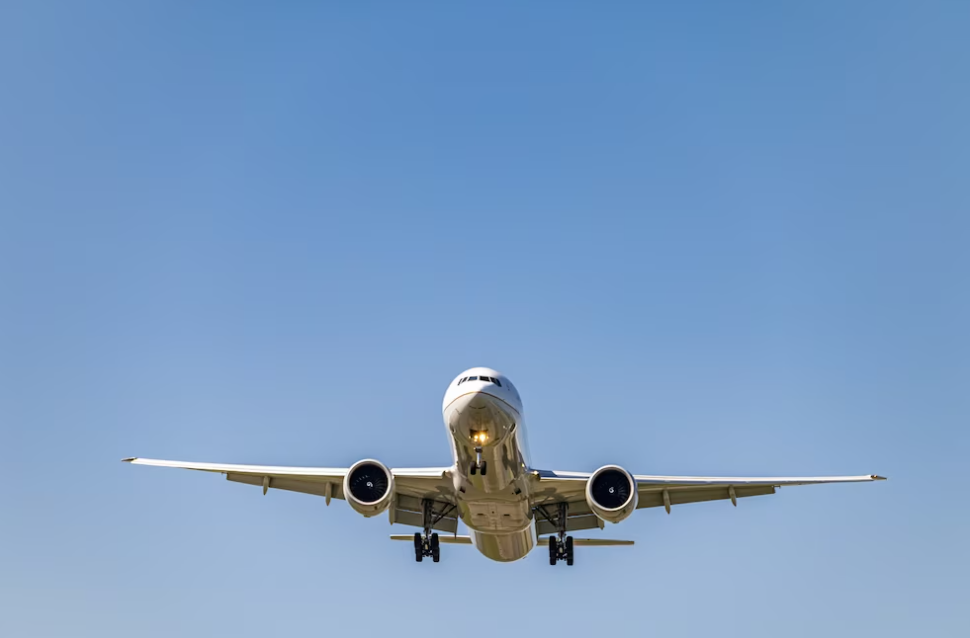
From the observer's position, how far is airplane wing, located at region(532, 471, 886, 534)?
27.8 meters

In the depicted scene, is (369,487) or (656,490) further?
(656,490)

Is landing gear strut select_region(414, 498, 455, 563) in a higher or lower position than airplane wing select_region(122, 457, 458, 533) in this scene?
lower

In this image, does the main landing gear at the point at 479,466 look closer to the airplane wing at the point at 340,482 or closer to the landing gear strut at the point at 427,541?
the airplane wing at the point at 340,482

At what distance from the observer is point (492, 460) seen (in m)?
25.1

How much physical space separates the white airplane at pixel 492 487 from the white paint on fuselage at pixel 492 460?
0.03m

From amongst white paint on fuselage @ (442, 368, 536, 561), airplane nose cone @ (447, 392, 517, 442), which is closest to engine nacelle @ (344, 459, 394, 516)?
white paint on fuselage @ (442, 368, 536, 561)

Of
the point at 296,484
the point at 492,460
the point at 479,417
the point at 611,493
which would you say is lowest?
the point at 611,493

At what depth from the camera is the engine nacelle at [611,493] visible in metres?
26.3

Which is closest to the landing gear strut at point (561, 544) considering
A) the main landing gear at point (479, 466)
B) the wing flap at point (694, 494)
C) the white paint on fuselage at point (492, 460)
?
the white paint on fuselage at point (492, 460)

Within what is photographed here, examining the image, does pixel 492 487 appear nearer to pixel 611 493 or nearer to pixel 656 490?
pixel 611 493

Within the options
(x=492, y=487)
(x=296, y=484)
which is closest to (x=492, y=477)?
(x=492, y=487)

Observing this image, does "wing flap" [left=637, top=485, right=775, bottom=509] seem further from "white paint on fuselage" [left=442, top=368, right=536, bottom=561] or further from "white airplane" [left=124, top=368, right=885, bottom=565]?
"white paint on fuselage" [left=442, top=368, right=536, bottom=561]

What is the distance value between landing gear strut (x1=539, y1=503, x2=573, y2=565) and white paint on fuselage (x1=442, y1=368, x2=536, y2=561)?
3.14ft

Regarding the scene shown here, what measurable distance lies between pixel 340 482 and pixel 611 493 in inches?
342
